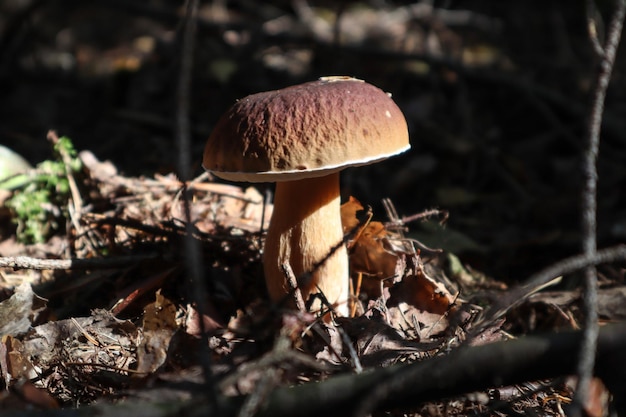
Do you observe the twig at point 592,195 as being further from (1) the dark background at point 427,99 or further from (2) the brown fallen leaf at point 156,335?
(1) the dark background at point 427,99

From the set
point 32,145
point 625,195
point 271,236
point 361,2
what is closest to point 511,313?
point 271,236

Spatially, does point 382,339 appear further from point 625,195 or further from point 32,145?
point 32,145

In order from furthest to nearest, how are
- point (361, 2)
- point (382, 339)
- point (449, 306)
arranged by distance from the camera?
point (361, 2)
point (449, 306)
point (382, 339)

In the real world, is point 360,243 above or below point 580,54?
below

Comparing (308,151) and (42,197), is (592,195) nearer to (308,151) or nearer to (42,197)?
(308,151)

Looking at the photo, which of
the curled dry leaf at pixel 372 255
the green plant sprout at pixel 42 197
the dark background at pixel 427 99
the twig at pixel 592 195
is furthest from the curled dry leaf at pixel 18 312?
the twig at pixel 592 195

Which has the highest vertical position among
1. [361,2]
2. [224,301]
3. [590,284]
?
[361,2]
